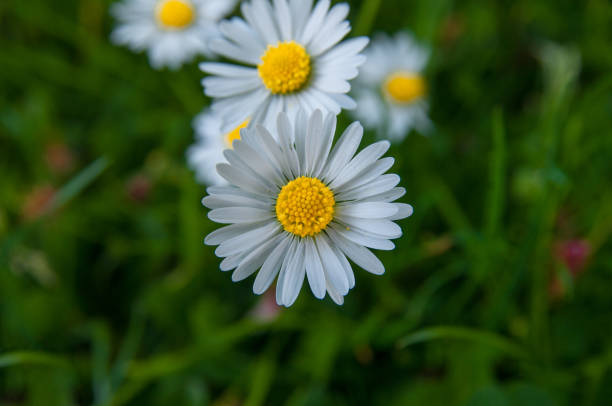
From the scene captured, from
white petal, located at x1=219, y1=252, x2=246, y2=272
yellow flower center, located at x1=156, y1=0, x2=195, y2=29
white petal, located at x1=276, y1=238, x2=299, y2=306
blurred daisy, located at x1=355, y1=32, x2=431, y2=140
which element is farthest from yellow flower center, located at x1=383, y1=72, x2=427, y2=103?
white petal, located at x1=219, y1=252, x2=246, y2=272

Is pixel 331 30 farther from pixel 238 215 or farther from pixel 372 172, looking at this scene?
pixel 238 215

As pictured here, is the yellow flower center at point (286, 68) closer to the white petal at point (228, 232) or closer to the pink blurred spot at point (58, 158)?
the white petal at point (228, 232)

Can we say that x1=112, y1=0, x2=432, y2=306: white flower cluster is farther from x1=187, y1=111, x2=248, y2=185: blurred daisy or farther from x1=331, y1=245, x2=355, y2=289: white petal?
x1=187, y1=111, x2=248, y2=185: blurred daisy

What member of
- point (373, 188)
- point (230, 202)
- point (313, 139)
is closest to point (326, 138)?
point (313, 139)

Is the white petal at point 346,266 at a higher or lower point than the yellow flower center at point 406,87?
lower

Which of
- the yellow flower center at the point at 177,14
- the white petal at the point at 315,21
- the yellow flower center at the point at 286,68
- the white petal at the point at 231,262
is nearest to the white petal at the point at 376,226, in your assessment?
the white petal at the point at 231,262

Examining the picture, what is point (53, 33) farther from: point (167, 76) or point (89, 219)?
Answer: point (89, 219)

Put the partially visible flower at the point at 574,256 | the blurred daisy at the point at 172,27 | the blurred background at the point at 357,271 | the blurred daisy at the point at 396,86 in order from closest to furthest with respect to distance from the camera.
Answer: the blurred background at the point at 357,271
the partially visible flower at the point at 574,256
the blurred daisy at the point at 172,27
the blurred daisy at the point at 396,86
